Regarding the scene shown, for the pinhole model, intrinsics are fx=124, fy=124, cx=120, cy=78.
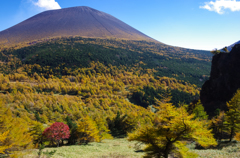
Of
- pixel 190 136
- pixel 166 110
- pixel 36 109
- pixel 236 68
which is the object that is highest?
pixel 236 68

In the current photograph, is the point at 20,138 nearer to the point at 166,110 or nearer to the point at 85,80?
the point at 166,110

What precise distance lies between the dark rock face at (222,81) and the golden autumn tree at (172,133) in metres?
45.4

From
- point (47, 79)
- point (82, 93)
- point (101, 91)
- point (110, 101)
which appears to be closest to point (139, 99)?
point (110, 101)

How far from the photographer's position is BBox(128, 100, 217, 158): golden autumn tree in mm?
10742

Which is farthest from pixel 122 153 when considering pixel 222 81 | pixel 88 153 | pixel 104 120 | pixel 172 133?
pixel 222 81

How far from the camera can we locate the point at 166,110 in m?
12.2

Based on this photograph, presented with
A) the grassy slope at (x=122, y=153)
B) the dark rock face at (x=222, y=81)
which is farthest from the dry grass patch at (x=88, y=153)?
the dark rock face at (x=222, y=81)

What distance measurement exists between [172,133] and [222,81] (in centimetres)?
5946

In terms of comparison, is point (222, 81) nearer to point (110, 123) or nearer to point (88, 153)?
point (110, 123)

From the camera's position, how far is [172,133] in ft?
38.3

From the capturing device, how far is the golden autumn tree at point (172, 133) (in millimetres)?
10742

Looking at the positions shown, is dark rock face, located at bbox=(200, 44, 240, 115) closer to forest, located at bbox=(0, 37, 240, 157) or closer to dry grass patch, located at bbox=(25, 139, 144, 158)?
forest, located at bbox=(0, 37, 240, 157)

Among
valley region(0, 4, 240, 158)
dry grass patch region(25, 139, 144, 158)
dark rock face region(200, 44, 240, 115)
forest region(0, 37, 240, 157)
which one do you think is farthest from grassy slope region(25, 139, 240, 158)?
dark rock face region(200, 44, 240, 115)

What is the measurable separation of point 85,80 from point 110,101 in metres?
70.1
